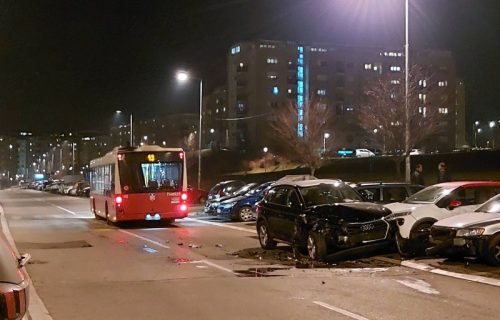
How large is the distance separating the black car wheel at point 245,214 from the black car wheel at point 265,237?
400 inches

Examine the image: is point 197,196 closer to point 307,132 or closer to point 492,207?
point 307,132

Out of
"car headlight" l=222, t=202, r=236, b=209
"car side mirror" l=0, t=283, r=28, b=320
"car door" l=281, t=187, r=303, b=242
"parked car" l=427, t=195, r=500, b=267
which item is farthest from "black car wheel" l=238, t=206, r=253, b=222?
"car side mirror" l=0, t=283, r=28, b=320

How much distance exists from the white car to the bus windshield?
37.5ft

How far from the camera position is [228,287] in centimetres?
1028

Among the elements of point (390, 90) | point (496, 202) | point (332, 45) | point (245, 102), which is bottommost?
point (496, 202)

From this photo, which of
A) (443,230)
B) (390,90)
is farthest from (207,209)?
(443,230)

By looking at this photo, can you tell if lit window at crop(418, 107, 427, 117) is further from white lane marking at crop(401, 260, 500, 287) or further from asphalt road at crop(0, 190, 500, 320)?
white lane marking at crop(401, 260, 500, 287)

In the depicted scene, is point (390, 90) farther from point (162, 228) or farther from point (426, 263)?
point (426, 263)

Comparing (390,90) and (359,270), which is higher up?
(390,90)

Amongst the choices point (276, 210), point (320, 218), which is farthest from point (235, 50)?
point (320, 218)

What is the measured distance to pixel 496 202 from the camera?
504 inches

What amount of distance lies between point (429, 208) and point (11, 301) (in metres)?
11.6

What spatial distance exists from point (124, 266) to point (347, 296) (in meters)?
5.59

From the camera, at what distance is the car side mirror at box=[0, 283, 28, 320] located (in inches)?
133
